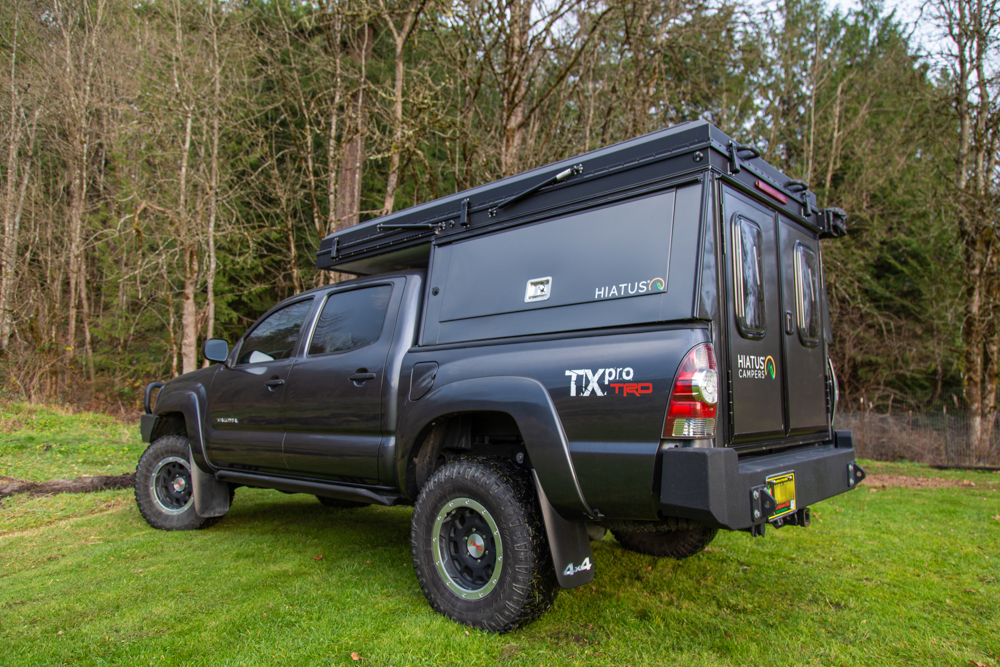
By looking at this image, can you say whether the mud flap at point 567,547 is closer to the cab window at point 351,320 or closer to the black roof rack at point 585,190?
the black roof rack at point 585,190

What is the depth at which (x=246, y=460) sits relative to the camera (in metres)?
4.80

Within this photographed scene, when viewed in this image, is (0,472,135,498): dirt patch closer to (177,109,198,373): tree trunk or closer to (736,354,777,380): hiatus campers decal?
(736,354,777,380): hiatus campers decal

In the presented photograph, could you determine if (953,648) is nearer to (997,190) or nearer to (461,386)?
(461,386)

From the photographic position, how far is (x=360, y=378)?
401cm

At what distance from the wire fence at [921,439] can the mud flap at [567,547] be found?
1119cm

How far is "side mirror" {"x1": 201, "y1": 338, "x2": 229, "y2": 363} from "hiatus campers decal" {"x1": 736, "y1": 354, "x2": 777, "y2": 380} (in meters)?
3.81

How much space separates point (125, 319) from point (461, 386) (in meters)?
16.7

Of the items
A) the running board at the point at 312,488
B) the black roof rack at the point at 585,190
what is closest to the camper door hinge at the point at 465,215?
the black roof rack at the point at 585,190

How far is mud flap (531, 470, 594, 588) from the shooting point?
3.06 metres

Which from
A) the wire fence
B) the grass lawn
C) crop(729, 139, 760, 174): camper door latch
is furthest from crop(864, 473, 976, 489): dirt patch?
crop(729, 139, 760, 174): camper door latch

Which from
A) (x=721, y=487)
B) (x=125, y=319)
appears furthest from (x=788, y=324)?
(x=125, y=319)

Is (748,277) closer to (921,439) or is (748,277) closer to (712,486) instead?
(712,486)

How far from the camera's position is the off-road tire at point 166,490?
535cm

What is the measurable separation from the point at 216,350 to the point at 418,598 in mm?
2628
